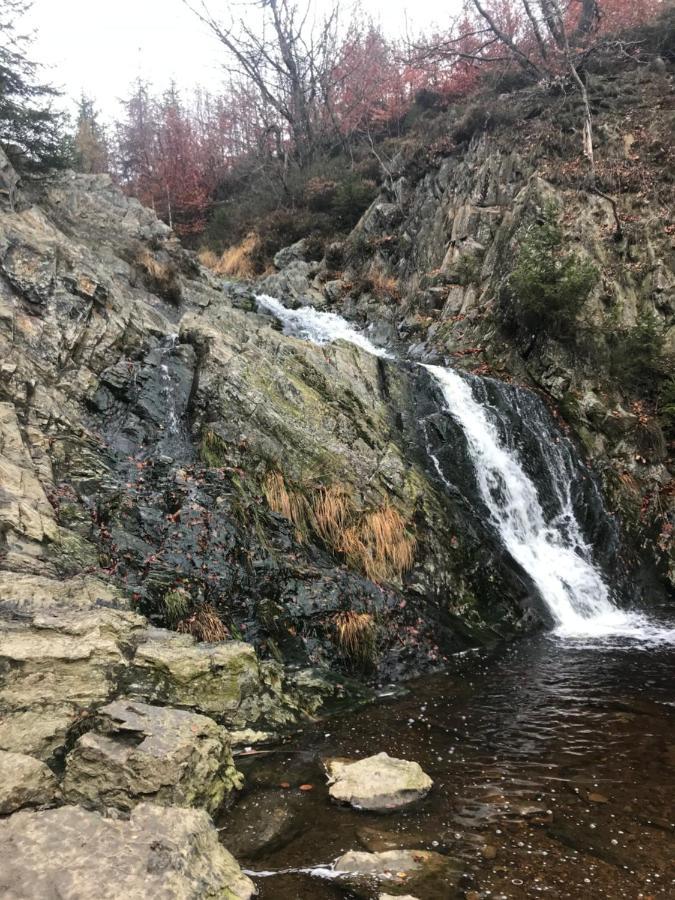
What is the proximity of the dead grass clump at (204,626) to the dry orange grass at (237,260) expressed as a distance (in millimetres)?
17858

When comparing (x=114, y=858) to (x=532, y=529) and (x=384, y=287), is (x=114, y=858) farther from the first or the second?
(x=384, y=287)

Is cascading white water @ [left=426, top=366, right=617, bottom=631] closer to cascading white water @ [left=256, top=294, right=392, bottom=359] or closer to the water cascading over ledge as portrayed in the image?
the water cascading over ledge

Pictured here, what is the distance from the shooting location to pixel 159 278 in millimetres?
12320

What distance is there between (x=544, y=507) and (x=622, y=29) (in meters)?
18.7

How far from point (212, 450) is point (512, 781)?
5491 mm

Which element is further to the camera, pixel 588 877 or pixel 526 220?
pixel 526 220

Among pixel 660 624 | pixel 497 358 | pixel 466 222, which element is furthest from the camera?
pixel 466 222

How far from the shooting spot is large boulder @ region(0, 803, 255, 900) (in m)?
2.31

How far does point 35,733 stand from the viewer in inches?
154

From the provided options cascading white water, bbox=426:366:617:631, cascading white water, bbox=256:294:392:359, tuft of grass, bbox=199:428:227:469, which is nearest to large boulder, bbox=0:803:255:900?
tuft of grass, bbox=199:428:227:469

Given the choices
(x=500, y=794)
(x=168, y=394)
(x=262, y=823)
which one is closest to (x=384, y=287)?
(x=168, y=394)

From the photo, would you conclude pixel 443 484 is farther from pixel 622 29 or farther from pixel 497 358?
pixel 622 29

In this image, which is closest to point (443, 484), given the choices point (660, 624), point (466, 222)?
point (660, 624)

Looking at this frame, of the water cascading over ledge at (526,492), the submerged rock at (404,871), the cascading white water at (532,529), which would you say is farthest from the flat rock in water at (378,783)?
the cascading white water at (532,529)
